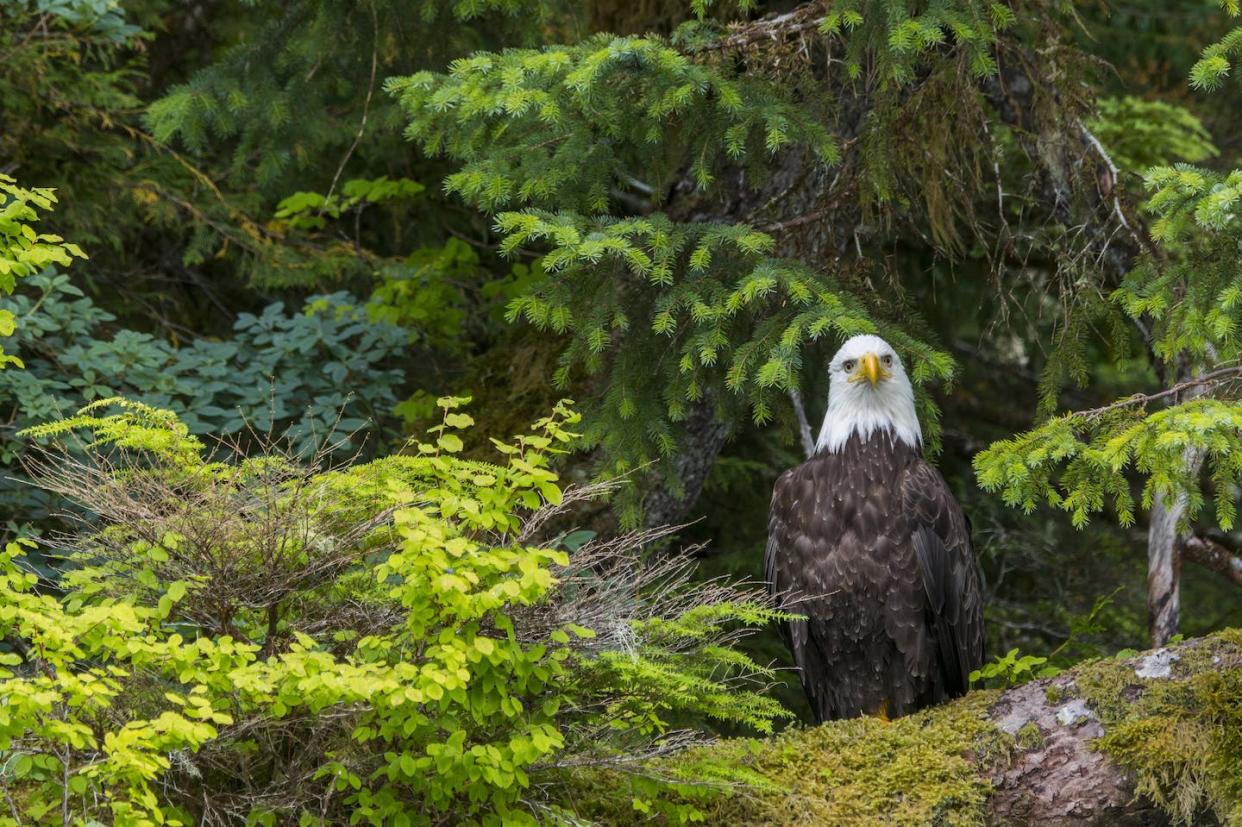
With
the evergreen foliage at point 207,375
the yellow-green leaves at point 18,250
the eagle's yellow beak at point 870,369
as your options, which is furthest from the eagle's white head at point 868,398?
the yellow-green leaves at point 18,250

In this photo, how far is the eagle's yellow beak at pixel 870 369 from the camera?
502cm

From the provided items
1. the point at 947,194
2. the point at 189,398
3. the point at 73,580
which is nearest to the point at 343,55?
the point at 189,398

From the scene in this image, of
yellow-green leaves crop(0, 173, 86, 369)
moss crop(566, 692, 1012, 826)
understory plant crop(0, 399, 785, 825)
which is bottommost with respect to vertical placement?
moss crop(566, 692, 1012, 826)

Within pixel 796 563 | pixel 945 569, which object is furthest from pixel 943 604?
pixel 796 563

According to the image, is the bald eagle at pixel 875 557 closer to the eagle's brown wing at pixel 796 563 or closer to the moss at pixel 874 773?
the eagle's brown wing at pixel 796 563

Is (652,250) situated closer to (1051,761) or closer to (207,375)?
(1051,761)

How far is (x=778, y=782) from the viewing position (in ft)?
14.0

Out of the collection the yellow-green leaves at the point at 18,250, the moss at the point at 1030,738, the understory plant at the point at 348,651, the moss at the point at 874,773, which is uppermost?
the yellow-green leaves at the point at 18,250

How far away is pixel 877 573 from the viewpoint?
523 cm

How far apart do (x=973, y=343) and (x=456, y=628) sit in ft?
21.1

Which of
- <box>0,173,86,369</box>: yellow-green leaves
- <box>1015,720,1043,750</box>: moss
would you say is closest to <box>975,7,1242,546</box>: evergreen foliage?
<box>1015,720,1043,750</box>: moss

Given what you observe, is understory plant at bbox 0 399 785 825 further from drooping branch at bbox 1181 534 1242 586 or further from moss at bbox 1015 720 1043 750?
drooping branch at bbox 1181 534 1242 586

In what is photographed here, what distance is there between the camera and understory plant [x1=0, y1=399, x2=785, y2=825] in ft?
11.1

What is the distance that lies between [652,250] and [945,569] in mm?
1615
